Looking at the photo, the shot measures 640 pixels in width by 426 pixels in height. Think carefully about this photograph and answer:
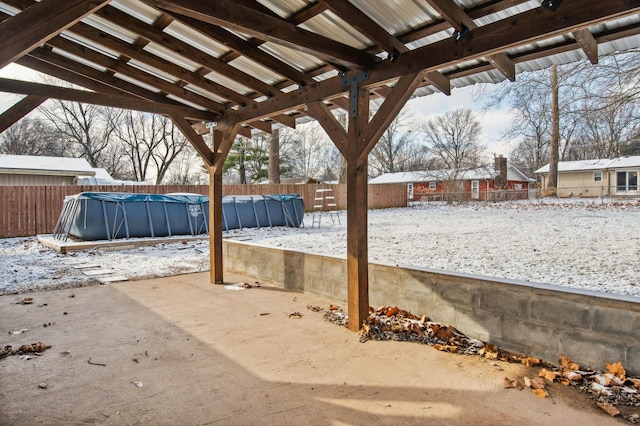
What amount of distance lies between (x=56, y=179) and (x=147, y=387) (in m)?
20.9

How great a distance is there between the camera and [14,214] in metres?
11.8

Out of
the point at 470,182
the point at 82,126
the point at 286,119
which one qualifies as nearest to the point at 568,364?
the point at 286,119

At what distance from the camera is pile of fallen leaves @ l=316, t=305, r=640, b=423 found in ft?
8.38

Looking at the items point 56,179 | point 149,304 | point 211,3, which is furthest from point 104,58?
point 56,179

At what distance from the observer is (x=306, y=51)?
324 centimetres

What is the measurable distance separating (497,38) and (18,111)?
4.74 m

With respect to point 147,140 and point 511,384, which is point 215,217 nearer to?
point 511,384

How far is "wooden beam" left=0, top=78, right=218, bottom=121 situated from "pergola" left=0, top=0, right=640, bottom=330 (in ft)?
0.05

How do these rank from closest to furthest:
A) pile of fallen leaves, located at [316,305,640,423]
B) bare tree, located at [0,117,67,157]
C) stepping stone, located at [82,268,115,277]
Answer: pile of fallen leaves, located at [316,305,640,423], stepping stone, located at [82,268,115,277], bare tree, located at [0,117,67,157]

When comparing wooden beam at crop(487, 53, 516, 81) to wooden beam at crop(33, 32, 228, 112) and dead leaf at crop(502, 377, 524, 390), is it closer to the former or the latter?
dead leaf at crop(502, 377, 524, 390)

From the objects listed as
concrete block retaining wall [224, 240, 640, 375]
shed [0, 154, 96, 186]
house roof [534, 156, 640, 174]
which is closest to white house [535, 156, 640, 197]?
house roof [534, 156, 640, 174]

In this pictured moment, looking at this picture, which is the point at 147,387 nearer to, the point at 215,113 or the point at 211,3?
the point at 211,3

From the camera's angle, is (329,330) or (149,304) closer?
(329,330)

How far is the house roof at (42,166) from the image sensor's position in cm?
1781
